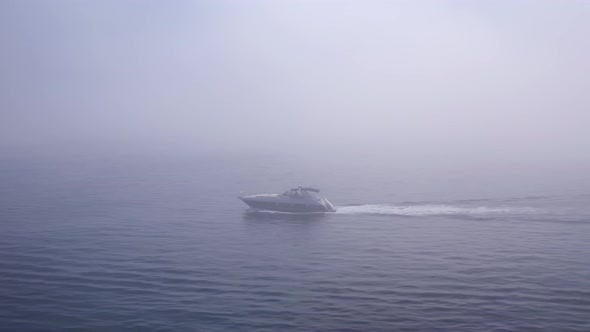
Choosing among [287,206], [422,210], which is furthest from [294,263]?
[422,210]

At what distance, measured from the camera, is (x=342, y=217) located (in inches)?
3073

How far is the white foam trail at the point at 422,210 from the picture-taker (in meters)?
77.7

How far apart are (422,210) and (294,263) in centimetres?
3320

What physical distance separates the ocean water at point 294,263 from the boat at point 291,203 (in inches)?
61.2

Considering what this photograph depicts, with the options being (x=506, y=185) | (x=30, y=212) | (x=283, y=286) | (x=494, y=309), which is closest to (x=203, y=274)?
(x=283, y=286)

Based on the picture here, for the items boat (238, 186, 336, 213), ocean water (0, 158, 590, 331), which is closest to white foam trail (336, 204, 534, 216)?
ocean water (0, 158, 590, 331)

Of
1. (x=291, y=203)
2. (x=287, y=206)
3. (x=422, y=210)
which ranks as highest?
(x=291, y=203)

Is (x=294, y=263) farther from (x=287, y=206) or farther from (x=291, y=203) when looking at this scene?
(x=287, y=206)

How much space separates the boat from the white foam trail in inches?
133

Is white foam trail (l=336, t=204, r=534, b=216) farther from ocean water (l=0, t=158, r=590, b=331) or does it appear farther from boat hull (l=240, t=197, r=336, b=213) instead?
boat hull (l=240, t=197, r=336, b=213)

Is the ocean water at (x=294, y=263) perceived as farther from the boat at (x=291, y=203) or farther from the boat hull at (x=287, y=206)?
the boat at (x=291, y=203)

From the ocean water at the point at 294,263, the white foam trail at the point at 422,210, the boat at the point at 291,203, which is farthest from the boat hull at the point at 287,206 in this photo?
the white foam trail at the point at 422,210

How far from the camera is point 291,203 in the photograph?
80312 mm

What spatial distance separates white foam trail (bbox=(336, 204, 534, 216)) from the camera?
77.7 m
